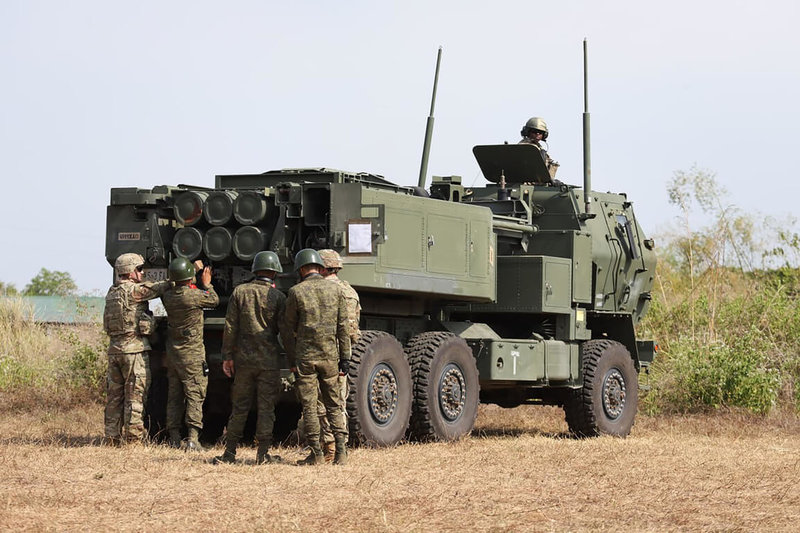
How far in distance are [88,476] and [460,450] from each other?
13.4 feet

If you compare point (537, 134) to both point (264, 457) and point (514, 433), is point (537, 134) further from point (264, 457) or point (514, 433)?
point (264, 457)

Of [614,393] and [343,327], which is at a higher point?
[343,327]

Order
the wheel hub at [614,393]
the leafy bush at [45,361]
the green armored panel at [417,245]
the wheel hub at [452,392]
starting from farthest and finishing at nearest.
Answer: the leafy bush at [45,361]
the wheel hub at [614,393]
the wheel hub at [452,392]
the green armored panel at [417,245]

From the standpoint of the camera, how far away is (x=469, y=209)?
45.0 ft

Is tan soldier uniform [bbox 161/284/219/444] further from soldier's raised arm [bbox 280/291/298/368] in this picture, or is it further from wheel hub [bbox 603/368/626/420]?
wheel hub [bbox 603/368/626/420]

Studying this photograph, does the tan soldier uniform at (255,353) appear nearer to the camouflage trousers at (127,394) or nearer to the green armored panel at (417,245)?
the green armored panel at (417,245)

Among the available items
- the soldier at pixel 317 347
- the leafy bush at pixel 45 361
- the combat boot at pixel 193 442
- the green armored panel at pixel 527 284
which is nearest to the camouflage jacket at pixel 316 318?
the soldier at pixel 317 347

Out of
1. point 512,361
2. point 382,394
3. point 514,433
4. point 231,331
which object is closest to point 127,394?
point 231,331

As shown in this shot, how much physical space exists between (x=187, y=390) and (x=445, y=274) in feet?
9.27

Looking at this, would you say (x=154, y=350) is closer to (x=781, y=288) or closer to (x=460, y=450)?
(x=460, y=450)

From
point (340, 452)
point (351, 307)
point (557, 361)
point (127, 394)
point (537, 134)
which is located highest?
point (537, 134)

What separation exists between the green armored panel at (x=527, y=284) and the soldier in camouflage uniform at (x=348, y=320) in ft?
11.6

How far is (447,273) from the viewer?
527 inches

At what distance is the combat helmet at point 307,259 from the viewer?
A: 36.9 feet
